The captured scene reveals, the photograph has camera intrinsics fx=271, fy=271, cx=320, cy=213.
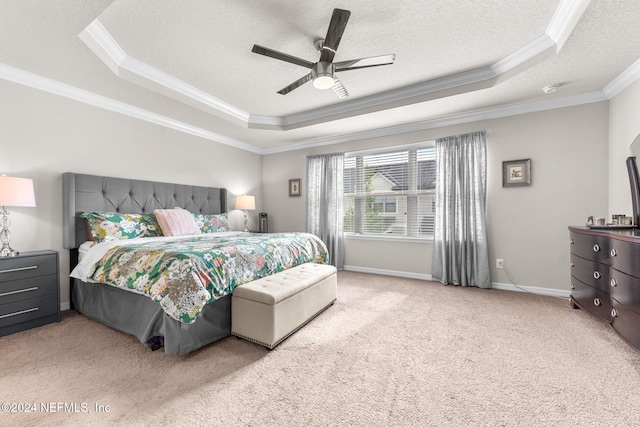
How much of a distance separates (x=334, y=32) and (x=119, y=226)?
2815mm

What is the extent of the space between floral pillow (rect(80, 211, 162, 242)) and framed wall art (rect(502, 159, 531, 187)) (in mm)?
4340

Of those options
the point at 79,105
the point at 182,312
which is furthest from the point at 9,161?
the point at 182,312

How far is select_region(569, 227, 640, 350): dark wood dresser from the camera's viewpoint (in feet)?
6.00

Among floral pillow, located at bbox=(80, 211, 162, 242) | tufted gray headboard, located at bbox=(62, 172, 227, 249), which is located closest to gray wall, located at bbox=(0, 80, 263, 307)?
tufted gray headboard, located at bbox=(62, 172, 227, 249)

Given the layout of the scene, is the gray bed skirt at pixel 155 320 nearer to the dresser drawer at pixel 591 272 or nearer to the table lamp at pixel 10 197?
the table lamp at pixel 10 197

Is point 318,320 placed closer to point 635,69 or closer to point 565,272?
point 565,272

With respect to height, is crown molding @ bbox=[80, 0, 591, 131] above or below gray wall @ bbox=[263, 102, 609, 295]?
above

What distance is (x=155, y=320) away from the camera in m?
1.94

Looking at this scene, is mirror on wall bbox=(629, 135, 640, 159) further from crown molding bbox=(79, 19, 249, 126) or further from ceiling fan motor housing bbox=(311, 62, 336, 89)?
crown molding bbox=(79, 19, 249, 126)

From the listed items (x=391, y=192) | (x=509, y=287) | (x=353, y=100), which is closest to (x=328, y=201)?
(x=391, y=192)

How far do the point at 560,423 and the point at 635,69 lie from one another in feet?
10.2

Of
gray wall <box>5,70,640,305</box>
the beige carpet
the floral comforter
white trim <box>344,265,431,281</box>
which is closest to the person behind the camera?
the beige carpet

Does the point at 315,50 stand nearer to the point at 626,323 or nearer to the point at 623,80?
the point at 623,80

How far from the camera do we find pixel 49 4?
1746 mm
